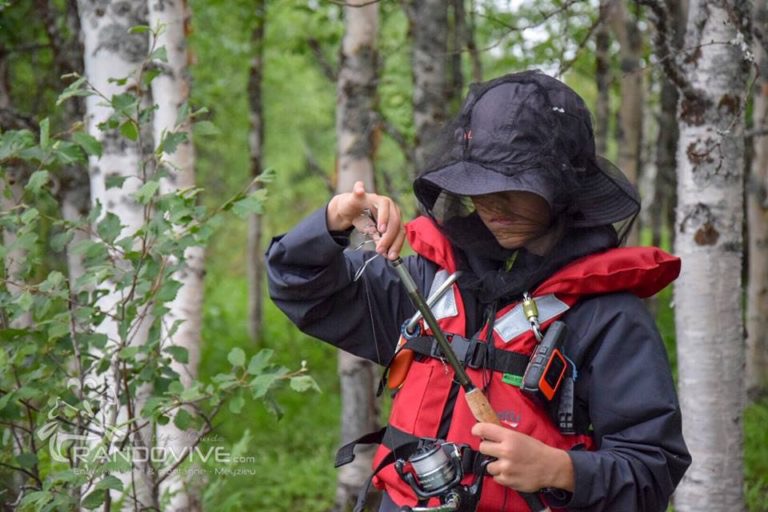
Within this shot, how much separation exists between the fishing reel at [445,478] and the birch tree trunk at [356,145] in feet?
11.5

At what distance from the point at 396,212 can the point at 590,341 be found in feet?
1.99

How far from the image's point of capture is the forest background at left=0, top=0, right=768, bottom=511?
9.77 ft

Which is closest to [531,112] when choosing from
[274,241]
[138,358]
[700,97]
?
[274,241]

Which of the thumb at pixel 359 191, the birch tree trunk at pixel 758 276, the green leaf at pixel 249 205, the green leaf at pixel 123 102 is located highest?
the green leaf at pixel 123 102

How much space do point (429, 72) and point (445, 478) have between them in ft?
13.8

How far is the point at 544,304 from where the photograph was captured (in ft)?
7.48

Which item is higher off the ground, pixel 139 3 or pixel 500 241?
pixel 139 3

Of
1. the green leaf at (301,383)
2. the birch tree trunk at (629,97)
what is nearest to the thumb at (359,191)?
the green leaf at (301,383)

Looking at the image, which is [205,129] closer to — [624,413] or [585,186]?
[585,186]

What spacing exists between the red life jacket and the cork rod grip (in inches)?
2.9

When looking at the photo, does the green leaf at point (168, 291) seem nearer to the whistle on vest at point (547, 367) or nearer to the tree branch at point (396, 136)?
the whistle on vest at point (547, 367)

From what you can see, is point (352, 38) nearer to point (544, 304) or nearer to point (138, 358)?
point (138, 358)

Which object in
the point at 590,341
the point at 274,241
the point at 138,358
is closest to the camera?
the point at 590,341

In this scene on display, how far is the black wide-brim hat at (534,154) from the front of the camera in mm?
2199
